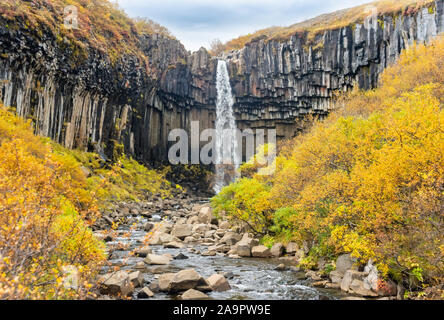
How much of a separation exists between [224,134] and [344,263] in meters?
61.9

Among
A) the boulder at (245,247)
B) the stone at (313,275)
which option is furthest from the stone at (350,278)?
the boulder at (245,247)

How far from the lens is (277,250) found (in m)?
19.7

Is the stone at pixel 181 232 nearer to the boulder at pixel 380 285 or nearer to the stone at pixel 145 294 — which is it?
the stone at pixel 145 294

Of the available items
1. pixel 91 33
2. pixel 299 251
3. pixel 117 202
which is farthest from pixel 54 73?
pixel 299 251

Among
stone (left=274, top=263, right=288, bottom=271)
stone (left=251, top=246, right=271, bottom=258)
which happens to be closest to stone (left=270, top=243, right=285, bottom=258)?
stone (left=251, top=246, right=271, bottom=258)

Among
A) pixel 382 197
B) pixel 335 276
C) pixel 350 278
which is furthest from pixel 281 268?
pixel 382 197

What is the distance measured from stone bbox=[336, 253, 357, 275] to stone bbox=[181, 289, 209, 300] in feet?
21.7

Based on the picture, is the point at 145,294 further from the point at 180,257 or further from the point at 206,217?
the point at 206,217

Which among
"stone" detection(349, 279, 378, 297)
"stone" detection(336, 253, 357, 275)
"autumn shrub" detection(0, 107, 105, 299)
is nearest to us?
"autumn shrub" detection(0, 107, 105, 299)

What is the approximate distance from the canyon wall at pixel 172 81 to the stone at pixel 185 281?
105ft

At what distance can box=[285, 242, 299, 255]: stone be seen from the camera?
64.1ft

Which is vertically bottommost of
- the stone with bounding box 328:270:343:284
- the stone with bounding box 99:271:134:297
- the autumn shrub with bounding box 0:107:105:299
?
the stone with bounding box 328:270:343:284

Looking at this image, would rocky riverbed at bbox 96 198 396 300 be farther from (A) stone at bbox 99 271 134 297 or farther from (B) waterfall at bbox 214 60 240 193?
(B) waterfall at bbox 214 60 240 193

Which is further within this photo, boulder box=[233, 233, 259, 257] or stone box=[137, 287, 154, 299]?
boulder box=[233, 233, 259, 257]
